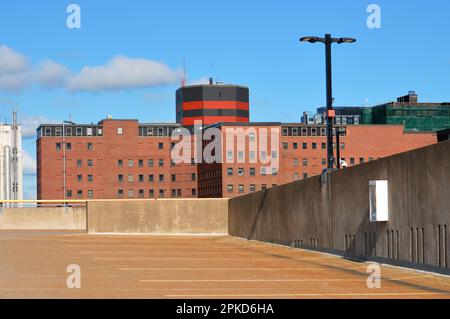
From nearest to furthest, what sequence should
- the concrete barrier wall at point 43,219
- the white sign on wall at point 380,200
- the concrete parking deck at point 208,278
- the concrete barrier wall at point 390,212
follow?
the concrete parking deck at point 208,278
the concrete barrier wall at point 390,212
the white sign on wall at point 380,200
the concrete barrier wall at point 43,219

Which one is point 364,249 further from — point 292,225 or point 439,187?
point 292,225

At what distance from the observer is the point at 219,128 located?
190375mm

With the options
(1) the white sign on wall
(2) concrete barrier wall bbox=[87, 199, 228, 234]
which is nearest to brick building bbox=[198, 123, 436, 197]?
(2) concrete barrier wall bbox=[87, 199, 228, 234]

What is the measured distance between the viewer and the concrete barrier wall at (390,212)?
1781 centimetres

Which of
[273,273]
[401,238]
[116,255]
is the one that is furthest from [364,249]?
[116,255]

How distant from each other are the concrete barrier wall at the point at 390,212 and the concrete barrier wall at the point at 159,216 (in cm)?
1518

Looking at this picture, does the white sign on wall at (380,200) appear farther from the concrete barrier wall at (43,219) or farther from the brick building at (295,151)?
the brick building at (295,151)

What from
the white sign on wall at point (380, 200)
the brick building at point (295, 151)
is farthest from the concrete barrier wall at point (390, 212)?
the brick building at point (295, 151)

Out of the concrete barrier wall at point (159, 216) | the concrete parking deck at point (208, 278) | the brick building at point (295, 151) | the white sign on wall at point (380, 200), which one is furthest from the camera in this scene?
the brick building at point (295, 151)

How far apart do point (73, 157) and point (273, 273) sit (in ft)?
594

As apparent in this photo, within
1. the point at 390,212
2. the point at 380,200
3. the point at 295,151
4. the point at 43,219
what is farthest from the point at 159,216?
the point at 295,151

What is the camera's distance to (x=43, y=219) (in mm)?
69125

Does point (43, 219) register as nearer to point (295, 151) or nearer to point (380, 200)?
point (380, 200)
